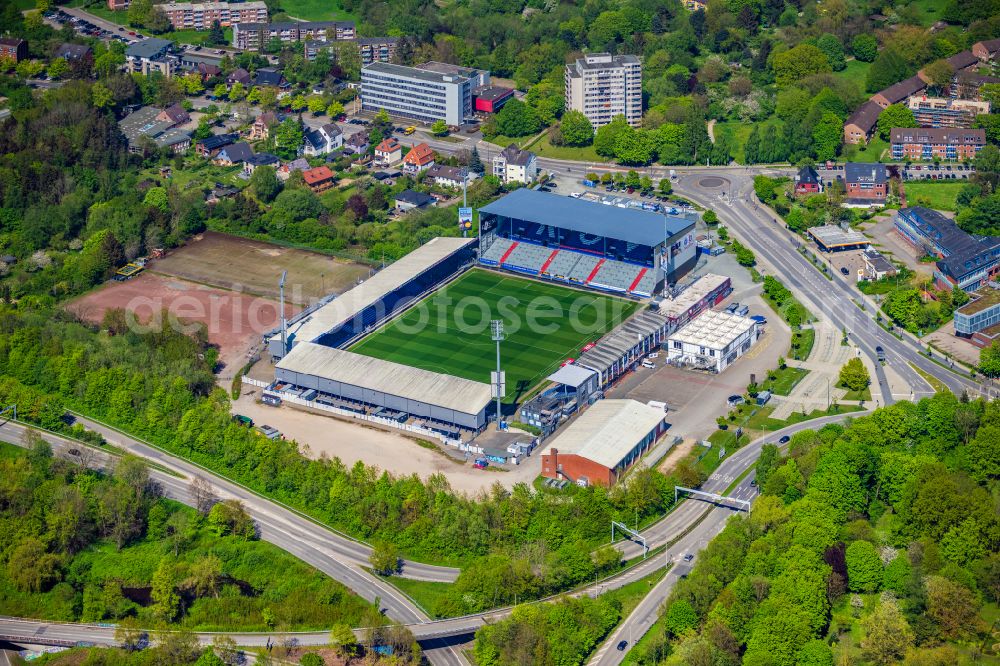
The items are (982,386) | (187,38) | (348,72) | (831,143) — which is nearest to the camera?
(982,386)

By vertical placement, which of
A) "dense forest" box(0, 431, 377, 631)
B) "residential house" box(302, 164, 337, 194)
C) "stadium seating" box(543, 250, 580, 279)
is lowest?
Result: "dense forest" box(0, 431, 377, 631)

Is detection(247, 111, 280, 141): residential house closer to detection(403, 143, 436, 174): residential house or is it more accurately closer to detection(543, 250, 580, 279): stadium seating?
detection(403, 143, 436, 174): residential house

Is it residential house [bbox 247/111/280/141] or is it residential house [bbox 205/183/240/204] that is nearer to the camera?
residential house [bbox 205/183/240/204]

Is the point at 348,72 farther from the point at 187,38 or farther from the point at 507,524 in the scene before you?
the point at 507,524

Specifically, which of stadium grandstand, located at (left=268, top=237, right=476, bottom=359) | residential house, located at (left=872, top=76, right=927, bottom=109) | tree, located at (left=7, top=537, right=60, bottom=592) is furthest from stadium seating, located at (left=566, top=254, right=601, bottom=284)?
tree, located at (left=7, top=537, right=60, bottom=592)

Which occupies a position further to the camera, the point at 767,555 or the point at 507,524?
the point at 507,524

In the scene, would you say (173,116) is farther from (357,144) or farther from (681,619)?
(681,619)

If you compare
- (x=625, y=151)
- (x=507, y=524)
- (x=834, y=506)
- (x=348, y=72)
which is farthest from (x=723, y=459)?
(x=348, y=72)
